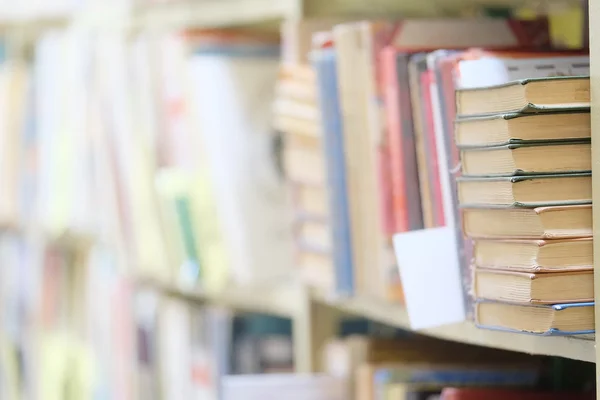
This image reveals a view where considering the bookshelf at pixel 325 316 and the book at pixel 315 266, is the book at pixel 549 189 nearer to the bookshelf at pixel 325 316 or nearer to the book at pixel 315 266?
the bookshelf at pixel 325 316

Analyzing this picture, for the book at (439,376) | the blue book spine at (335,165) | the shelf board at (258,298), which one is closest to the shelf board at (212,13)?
the blue book spine at (335,165)

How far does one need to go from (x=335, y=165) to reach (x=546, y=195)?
0.39 metres

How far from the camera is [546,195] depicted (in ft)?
2.43

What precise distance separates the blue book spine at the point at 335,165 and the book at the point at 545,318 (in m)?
0.33

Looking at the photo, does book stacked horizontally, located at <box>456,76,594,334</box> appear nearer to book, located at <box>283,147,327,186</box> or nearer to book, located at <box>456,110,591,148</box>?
book, located at <box>456,110,591,148</box>

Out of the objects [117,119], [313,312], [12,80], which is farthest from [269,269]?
[12,80]

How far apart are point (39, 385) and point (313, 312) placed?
1.08 metres

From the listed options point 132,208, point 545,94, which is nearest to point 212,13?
point 132,208

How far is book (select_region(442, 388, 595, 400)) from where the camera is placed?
93 centimetres

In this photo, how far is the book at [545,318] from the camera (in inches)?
28.8

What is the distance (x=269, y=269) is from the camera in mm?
1431

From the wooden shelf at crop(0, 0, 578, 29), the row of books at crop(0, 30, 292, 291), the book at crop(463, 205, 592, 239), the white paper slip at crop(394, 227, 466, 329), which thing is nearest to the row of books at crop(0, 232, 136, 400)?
the row of books at crop(0, 30, 292, 291)

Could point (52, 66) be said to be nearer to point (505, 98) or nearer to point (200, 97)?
point (200, 97)

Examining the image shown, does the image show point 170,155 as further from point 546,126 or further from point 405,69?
point 546,126
